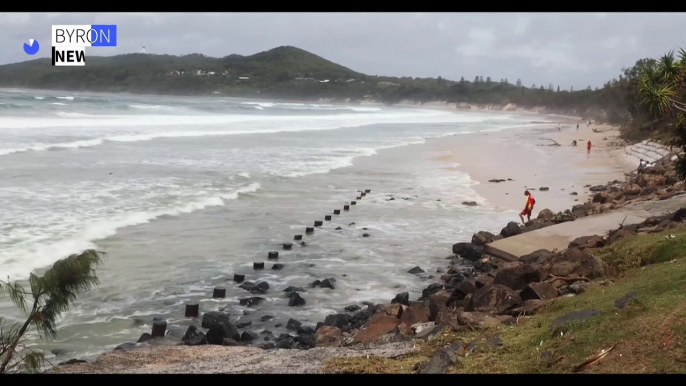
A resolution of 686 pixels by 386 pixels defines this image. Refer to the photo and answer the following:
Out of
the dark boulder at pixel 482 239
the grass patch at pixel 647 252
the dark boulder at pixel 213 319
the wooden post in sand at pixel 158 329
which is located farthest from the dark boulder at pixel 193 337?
the dark boulder at pixel 482 239

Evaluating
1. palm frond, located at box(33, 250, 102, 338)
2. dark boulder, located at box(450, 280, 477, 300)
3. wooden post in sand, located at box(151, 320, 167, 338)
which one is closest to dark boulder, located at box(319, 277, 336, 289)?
dark boulder, located at box(450, 280, 477, 300)

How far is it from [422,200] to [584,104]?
348ft

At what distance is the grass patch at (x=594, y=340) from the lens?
199 inches

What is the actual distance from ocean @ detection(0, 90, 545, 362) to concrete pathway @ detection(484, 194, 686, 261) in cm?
151

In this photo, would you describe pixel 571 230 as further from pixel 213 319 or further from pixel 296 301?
pixel 213 319

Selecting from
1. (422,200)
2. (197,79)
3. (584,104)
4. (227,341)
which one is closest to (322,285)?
(227,341)

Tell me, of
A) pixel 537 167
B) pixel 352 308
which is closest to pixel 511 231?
pixel 352 308

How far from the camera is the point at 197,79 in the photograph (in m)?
156

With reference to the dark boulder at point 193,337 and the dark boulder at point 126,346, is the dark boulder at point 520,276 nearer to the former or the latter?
Result: the dark boulder at point 193,337

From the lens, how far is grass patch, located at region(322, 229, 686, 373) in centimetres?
506

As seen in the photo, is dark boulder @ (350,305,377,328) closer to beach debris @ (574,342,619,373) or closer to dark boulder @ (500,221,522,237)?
beach debris @ (574,342,619,373)

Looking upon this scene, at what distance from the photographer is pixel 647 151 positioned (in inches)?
1259

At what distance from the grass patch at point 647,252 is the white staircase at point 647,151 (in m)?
19.9
